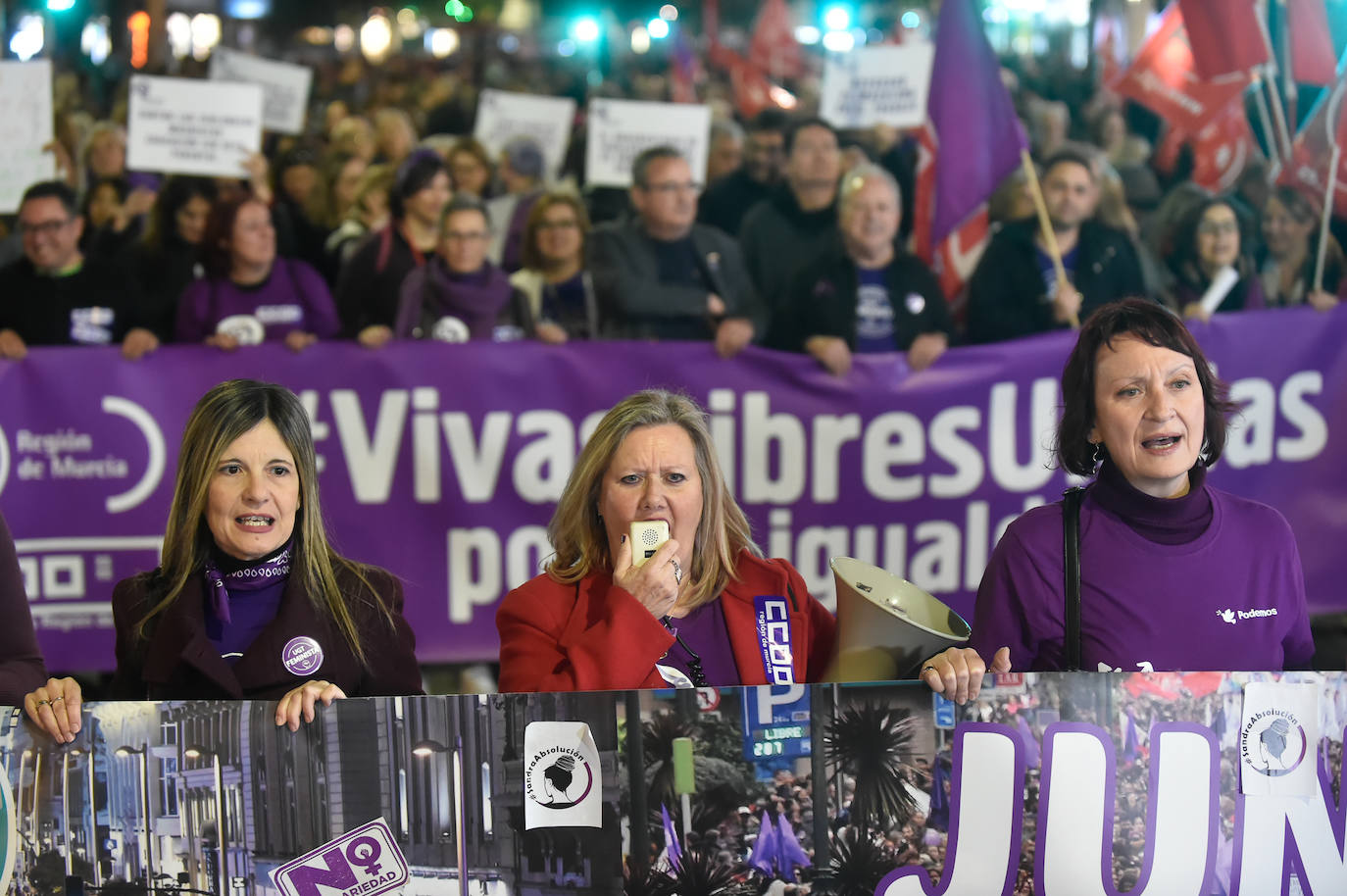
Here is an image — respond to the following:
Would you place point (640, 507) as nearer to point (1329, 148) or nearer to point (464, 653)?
point (464, 653)

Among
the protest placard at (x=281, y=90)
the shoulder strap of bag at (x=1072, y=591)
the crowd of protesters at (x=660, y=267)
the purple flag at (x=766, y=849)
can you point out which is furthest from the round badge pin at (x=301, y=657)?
the protest placard at (x=281, y=90)

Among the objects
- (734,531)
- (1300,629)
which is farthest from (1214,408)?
(734,531)

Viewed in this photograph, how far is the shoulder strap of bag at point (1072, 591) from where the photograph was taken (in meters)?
2.70

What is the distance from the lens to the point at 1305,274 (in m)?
6.43

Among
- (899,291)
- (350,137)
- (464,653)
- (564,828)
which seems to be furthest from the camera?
(350,137)

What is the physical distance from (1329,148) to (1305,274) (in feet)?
1.82

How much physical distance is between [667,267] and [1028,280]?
5.04 feet

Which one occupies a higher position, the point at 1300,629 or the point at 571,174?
the point at 571,174

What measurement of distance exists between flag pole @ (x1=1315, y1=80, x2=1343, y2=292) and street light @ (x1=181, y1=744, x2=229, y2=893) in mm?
5178

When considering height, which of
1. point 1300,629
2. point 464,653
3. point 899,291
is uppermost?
point 899,291

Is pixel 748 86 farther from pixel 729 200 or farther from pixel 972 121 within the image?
pixel 972 121

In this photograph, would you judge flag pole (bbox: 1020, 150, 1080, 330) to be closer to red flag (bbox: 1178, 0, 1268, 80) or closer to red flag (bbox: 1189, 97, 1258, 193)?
red flag (bbox: 1178, 0, 1268, 80)

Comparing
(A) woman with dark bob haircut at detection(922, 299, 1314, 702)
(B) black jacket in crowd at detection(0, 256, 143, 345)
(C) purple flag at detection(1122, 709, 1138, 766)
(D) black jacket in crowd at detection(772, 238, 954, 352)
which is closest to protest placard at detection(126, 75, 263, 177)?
(B) black jacket in crowd at detection(0, 256, 143, 345)

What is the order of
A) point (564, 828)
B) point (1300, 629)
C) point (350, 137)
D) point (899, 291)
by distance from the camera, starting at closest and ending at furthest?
point (564, 828) < point (1300, 629) < point (899, 291) < point (350, 137)
